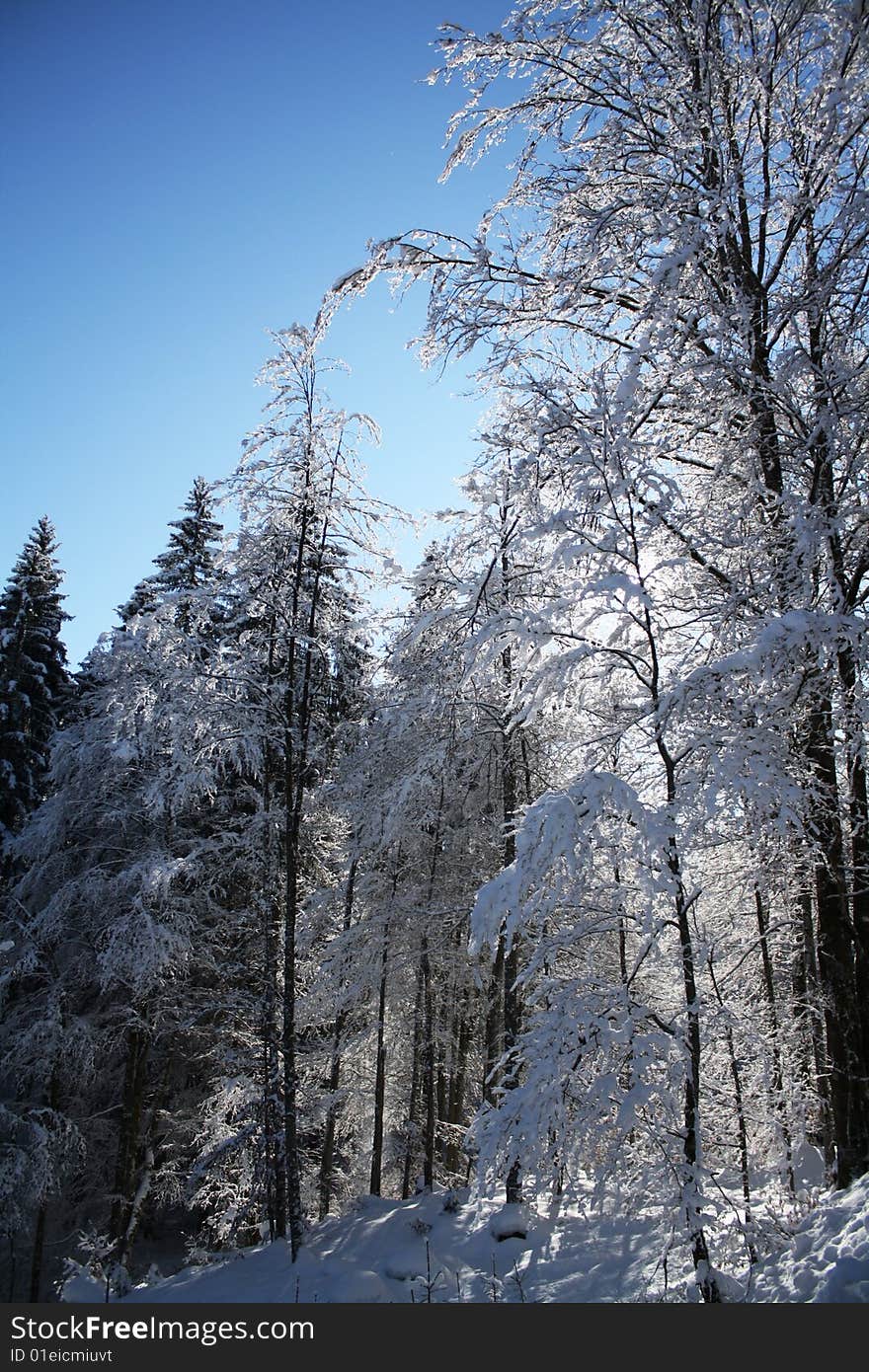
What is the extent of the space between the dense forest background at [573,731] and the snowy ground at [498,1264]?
1.26 ft

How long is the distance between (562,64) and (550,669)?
579 cm

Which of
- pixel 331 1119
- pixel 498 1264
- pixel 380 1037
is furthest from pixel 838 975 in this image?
pixel 331 1119

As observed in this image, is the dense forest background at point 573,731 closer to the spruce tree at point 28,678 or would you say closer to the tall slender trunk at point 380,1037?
the tall slender trunk at point 380,1037

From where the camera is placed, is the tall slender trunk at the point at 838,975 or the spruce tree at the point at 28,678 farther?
the spruce tree at the point at 28,678

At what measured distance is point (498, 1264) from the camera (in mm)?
7492

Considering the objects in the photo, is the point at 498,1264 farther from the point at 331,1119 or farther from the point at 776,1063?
the point at 331,1119

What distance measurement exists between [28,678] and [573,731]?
1514 centimetres

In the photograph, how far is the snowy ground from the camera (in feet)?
15.0

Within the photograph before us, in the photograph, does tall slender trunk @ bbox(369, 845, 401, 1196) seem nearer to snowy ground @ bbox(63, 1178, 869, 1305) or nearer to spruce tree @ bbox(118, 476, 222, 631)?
snowy ground @ bbox(63, 1178, 869, 1305)

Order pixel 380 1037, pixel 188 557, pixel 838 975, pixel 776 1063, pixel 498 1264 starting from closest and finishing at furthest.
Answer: pixel 838 975
pixel 776 1063
pixel 498 1264
pixel 380 1037
pixel 188 557

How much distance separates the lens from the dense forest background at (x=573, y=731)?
4.33 m

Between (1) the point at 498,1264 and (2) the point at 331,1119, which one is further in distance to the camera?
(2) the point at 331,1119

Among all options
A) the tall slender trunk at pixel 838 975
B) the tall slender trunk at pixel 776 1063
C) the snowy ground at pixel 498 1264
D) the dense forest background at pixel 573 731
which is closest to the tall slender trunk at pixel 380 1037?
the dense forest background at pixel 573 731

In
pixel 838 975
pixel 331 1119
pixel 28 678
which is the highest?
pixel 28 678
